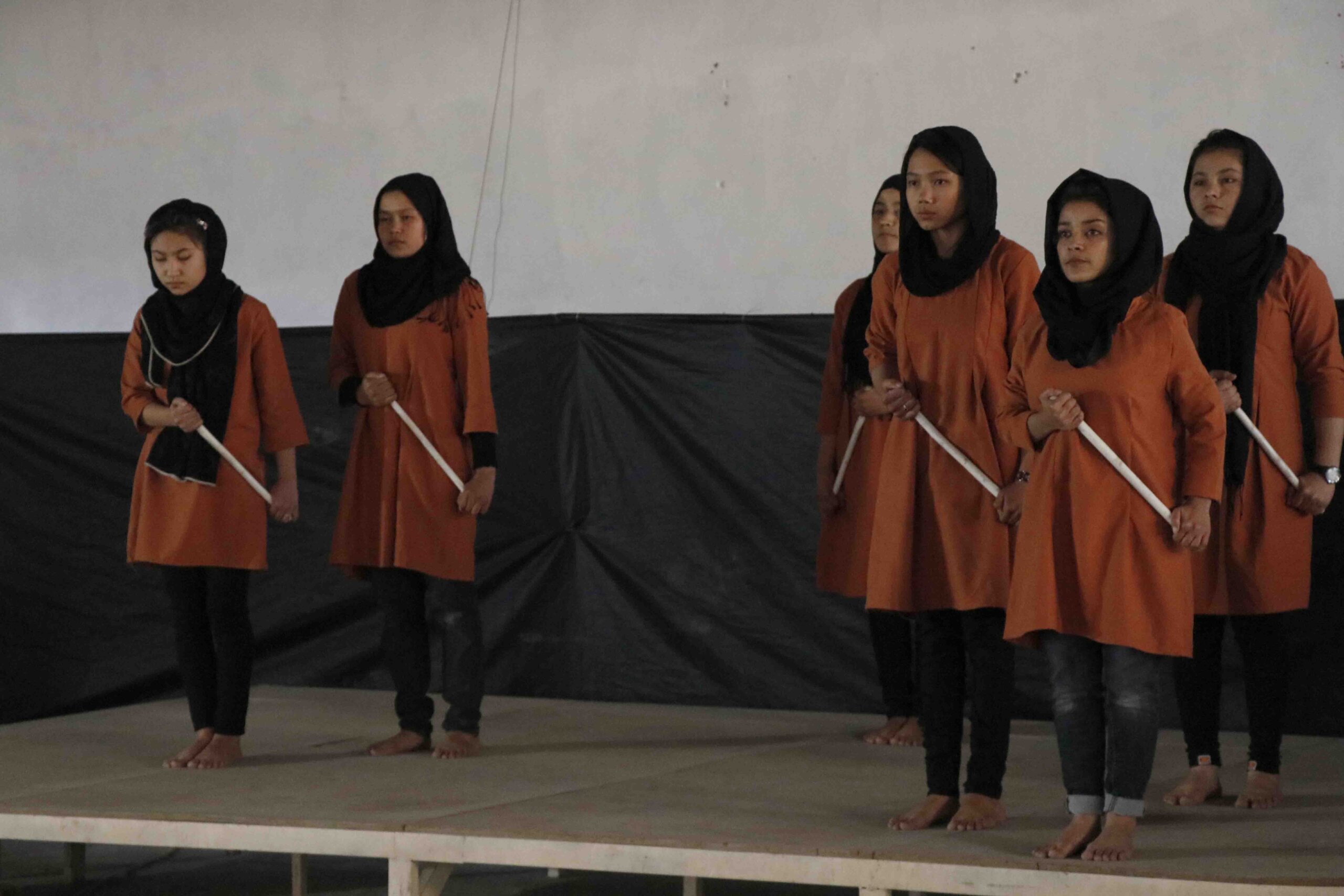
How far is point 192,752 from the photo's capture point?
3.97m

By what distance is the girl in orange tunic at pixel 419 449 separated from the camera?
4.11 m

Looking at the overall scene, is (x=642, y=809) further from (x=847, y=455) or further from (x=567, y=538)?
(x=567, y=538)

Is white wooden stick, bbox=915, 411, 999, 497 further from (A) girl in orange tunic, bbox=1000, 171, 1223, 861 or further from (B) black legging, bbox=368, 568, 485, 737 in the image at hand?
(B) black legging, bbox=368, 568, 485, 737

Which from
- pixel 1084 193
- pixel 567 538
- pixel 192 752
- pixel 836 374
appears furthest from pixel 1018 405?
pixel 567 538

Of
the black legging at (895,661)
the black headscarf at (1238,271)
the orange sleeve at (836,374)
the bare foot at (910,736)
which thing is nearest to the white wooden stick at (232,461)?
the orange sleeve at (836,374)

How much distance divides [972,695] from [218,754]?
5.90ft

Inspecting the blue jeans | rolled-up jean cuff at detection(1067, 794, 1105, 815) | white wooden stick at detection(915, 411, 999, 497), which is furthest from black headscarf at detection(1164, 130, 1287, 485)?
rolled-up jean cuff at detection(1067, 794, 1105, 815)

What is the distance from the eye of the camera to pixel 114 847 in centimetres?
492

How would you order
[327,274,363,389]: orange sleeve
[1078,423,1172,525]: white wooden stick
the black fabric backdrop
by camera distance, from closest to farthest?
[1078,423,1172,525]: white wooden stick → [327,274,363,389]: orange sleeve → the black fabric backdrop

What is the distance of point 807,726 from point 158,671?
240cm

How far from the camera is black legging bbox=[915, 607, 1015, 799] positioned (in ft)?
10.2

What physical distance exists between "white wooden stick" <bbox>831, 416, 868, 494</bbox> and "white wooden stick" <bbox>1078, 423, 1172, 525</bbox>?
1.60 metres

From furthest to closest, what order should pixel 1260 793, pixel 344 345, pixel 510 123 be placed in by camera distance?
1. pixel 510 123
2. pixel 344 345
3. pixel 1260 793

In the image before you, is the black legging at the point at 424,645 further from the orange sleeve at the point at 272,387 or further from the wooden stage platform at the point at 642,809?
the orange sleeve at the point at 272,387
